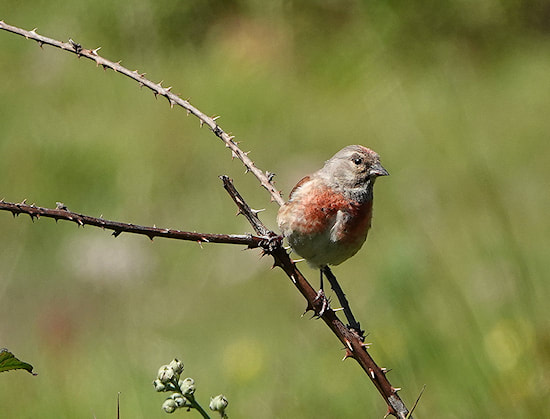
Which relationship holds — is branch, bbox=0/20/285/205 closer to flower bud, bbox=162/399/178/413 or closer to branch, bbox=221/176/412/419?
branch, bbox=221/176/412/419

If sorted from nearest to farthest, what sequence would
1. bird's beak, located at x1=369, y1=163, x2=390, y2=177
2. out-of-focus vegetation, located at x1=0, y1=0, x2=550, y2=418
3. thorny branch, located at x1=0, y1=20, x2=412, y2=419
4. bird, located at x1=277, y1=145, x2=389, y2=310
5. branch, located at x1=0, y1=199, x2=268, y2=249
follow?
branch, located at x1=0, y1=199, x2=268, y2=249 < thorny branch, located at x1=0, y1=20, x2=412, y2=419 < bird, located at x1=277, y1=145, x2=389, y2=310 < bird's beak, located at x1=369, y1=163, x2=390, y2=177 < out-of-focus vegetation, located at x1=0, y1=0, x2=550, y2=418

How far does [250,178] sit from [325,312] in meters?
6.00

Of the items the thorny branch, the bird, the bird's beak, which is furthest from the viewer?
the bird's beak

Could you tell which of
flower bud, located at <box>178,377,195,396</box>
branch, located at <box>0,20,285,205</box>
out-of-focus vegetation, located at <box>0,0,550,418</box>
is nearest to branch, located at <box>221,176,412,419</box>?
branch, located at <box>0,20,285,205</box>

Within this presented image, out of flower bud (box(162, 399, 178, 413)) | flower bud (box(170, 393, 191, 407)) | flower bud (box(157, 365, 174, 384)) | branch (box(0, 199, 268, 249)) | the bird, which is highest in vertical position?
the bird

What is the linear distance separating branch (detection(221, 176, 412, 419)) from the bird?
1.25m

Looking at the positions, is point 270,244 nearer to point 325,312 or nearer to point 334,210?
point 325,312

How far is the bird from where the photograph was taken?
328 centimetres

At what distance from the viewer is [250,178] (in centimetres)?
795

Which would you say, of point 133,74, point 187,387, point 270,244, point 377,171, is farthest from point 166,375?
point 377,171

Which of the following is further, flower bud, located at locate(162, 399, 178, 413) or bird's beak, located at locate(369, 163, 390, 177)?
bird's beak, located at locate(369, 163, 390, 177)

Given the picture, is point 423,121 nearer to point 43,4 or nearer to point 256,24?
point 256,24

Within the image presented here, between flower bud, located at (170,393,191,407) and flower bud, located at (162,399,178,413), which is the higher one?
flower bud, located at (170,393,191,407)

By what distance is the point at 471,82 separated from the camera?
8750 mm
